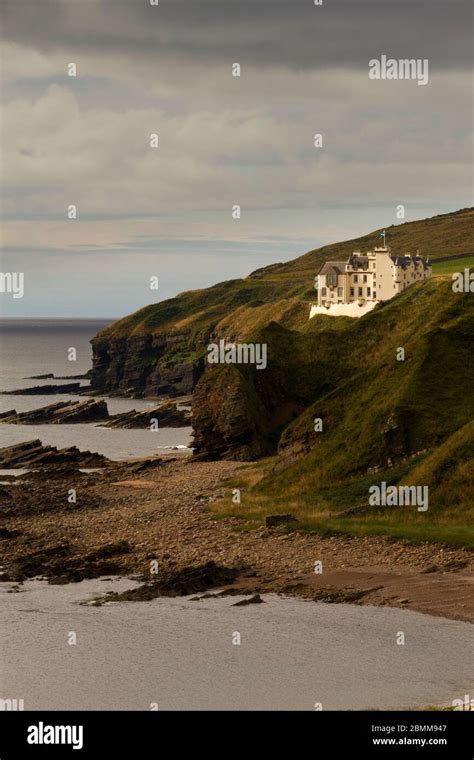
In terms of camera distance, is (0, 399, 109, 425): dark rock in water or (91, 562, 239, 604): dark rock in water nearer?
(91, 562, 239, 604): dark rock in water

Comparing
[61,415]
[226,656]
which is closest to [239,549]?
[226,656]

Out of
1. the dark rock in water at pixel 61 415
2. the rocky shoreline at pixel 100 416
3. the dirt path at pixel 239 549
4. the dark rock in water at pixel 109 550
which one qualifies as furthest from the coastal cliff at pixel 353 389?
the dark rock in water at pixel 61 415

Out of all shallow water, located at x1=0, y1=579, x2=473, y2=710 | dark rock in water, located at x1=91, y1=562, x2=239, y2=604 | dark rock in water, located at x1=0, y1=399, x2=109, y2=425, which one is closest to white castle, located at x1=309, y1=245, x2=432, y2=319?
dark rock in water, located at x1=0, y1=399, x2=109, y2=425

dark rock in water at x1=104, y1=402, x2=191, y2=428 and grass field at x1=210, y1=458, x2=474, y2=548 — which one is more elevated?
dark rock in water at x1=104, y1=402, x2=191, y2=428

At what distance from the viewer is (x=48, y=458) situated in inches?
4149

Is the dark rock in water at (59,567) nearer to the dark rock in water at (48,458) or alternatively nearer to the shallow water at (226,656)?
the shallow water at (226,656)

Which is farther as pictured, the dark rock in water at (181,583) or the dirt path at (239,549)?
the dark rock in water at (181,583)

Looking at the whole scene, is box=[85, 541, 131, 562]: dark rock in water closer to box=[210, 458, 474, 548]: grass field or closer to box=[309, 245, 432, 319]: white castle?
box=[210, 458, 474, 548]: grass field

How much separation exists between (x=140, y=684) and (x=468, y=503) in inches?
975

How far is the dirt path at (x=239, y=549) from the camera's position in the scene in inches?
1944

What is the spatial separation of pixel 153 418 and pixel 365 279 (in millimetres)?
35907

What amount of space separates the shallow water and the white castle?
10156 cm

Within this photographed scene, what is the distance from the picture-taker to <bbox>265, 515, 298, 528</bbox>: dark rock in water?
6194 cm

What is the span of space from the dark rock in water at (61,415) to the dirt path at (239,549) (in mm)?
68840
